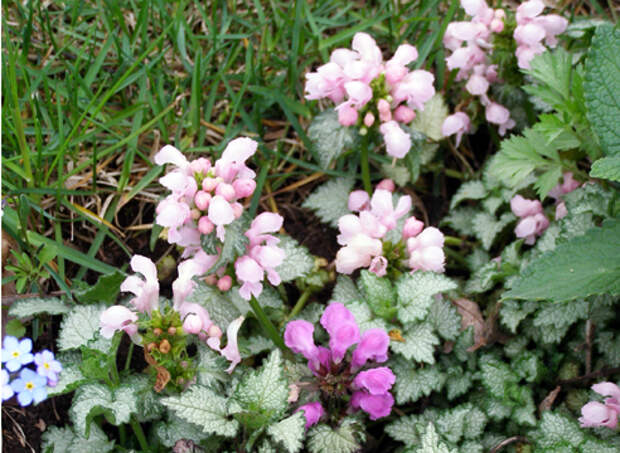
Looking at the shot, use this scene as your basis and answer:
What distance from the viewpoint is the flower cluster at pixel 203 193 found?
1.83 meters

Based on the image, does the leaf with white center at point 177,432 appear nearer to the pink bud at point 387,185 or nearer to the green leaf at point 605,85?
the pink bud at point 387,185

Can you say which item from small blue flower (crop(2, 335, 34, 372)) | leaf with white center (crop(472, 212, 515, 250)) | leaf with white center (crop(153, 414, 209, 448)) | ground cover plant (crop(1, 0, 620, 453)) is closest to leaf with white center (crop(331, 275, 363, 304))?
ground cover plant (crop(1, 0, 620, 453))

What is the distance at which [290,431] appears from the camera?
183 centimetres

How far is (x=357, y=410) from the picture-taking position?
2164mm

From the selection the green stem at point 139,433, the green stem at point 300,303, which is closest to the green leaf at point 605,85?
the green stem at point 300,303

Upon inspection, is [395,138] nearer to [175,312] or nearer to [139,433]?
[175,312]

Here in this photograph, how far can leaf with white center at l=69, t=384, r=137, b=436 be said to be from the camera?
1910mm

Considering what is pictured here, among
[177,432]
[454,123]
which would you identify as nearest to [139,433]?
[177,432]

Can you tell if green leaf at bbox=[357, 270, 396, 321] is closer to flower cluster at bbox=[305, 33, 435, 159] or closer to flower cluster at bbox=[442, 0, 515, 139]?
flower cluster at bbox=[305, 33, 435, 159]

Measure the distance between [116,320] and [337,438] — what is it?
2.08 ft

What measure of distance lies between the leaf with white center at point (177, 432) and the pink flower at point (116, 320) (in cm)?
30

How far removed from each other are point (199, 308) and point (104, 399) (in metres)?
0.32

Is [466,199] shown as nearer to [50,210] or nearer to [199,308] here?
[199,308]

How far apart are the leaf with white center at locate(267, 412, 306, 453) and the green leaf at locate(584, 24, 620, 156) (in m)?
0.98
